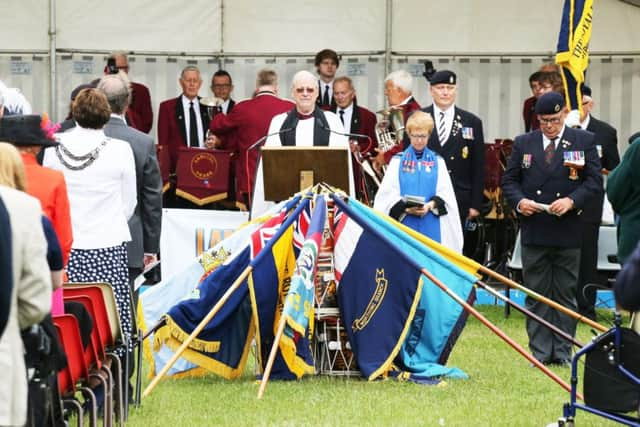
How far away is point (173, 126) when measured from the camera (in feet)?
46.4

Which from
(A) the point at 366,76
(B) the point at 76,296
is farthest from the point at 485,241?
(B) the point at 76,296

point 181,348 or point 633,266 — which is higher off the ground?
point 633,266

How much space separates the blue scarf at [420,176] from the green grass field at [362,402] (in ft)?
4.37

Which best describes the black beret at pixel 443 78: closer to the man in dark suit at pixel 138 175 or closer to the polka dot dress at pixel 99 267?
the man in dark suit at pixel 138 175

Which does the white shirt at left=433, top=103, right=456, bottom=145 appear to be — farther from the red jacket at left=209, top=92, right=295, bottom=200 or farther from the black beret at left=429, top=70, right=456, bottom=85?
the red jacket at left=209, top=92, right=295, bottom=200

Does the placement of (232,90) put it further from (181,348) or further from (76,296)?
(76,296)

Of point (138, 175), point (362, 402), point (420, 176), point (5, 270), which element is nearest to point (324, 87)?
point (420, 176)

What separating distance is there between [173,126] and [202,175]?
0.82 metres

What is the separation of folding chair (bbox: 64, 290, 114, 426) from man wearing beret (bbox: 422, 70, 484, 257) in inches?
209

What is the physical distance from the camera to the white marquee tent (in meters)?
14.2

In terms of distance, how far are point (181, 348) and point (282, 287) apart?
38.4 inches

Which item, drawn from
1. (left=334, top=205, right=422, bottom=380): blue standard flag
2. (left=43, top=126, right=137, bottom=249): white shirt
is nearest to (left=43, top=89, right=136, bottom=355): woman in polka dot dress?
(left=43, top=126, right=137, bottom=249): white shirt

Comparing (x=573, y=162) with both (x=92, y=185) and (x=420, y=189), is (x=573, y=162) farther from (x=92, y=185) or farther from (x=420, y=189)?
(x=92, y=185)

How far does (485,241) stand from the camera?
46.1ft
